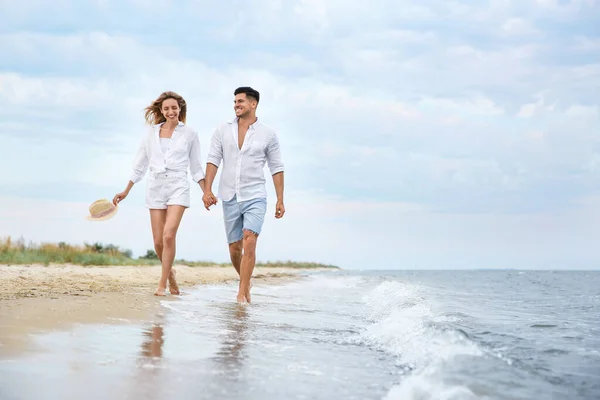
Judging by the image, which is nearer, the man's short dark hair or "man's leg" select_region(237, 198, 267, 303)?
"man's leg" select_region(237, 198, 267, 303)

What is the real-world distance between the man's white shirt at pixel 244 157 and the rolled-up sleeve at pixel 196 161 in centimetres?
44

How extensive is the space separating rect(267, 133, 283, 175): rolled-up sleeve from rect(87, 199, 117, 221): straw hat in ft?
7.68

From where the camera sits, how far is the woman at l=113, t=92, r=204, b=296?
8375mm

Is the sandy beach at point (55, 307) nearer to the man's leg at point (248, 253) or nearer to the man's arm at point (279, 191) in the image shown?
the man's leg at point (248, 253)

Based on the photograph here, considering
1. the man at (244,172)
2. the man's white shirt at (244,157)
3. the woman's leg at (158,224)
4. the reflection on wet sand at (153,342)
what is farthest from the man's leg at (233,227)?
the reflection on wet sand at (153,342)

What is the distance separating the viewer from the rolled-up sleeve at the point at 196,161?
339 inches

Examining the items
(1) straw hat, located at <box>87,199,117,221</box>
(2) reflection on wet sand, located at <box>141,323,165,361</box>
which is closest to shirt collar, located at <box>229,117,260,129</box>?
(1) straw hat, located at <box>87,199,117,221</box>

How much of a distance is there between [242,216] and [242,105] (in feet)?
4.42

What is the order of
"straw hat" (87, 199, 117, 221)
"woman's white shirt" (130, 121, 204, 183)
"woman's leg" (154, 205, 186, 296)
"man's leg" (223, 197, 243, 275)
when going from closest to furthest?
1. "man's leg" (223, 197, 243, 275)
2. "woman's leg" (154, 205, 186, 296)
3. "woman's white shirt" (130, 121, 204, 183)
4. "straw hat" (87, 199, 117, 221)

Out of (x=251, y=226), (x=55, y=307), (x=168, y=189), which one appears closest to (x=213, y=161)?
(x=168, y=189)

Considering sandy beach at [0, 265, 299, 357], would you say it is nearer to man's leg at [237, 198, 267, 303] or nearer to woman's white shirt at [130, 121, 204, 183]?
man's leg at [237, 198, 267, 303]

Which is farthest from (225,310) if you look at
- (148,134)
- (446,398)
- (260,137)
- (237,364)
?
(446,398)

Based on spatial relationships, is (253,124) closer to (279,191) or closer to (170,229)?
(279,191)

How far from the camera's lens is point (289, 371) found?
13.3 feet
